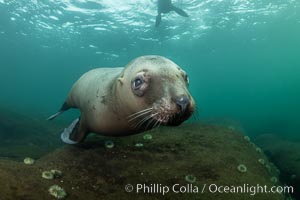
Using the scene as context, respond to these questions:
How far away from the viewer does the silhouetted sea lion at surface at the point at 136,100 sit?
3895mm

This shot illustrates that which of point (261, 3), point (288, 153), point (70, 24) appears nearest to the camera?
point (288, 153)

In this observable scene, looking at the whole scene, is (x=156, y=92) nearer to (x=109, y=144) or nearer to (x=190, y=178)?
(x=190, y=178)

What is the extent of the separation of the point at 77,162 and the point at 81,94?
217cm

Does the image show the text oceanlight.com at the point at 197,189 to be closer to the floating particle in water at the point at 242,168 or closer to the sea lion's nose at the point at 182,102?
the floating particle in water at the point at 242,168

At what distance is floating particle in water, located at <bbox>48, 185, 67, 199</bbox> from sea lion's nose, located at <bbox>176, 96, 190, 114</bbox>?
2.14 m

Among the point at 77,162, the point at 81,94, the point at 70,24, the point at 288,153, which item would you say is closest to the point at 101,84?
the point at 81,94

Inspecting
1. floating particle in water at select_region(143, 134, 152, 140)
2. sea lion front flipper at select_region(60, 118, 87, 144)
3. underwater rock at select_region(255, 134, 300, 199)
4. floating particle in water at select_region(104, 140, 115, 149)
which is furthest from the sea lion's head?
underwater rock at select_region(255, 134, 300, 199)

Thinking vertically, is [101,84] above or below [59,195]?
above

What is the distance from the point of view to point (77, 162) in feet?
18.2

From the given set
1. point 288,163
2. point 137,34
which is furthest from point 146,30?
point 288,163

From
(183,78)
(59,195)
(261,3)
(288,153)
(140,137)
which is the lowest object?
(288,153)

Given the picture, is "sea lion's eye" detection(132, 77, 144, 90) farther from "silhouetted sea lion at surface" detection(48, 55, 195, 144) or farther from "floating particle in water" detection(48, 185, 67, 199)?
"floating particle in water" detection(48, 185, 67, 199)

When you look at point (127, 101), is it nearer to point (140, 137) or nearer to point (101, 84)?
point (101, 84)

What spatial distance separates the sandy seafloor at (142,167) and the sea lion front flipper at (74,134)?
0.21 m
